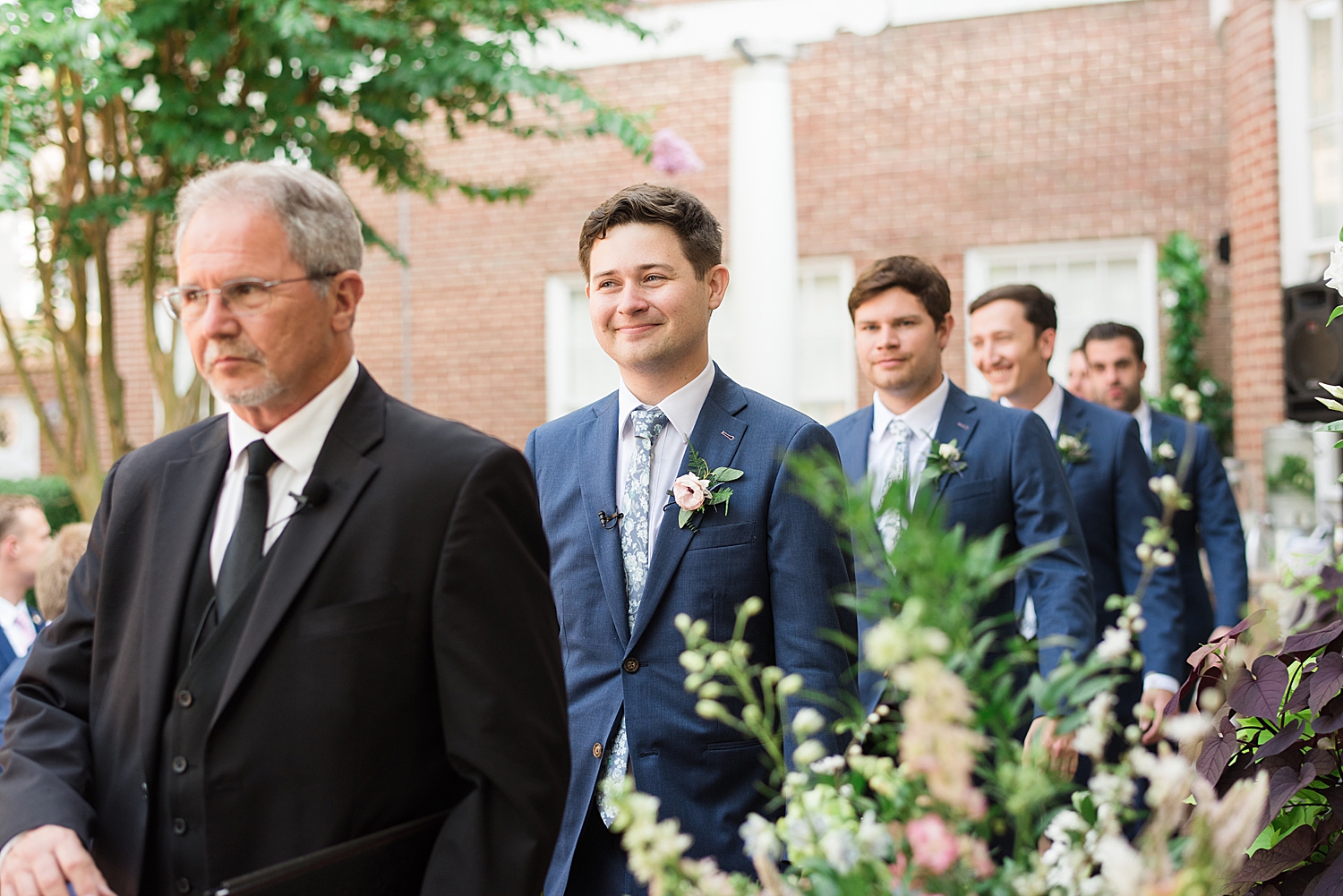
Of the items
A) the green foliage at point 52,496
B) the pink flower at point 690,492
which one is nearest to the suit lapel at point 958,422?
the pink flower at point 690,492

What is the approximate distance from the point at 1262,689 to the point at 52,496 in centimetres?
1127

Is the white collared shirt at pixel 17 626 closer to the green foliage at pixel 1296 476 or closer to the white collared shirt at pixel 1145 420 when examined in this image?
the white collared shirt at pixel 1145 420

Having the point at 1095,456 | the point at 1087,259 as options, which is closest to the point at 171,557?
the point at 1095,456

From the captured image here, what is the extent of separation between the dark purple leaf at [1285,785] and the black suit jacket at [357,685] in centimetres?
109

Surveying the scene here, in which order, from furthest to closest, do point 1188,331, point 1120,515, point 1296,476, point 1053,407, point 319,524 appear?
point 1188,331, point 1296,476, point 1053,407, point 1120,515, point 319,524

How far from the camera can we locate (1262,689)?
197 centimetres

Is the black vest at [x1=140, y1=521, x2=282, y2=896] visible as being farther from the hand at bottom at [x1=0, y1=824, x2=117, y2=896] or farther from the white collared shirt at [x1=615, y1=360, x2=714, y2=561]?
the white collared shirt at [x1=615, y1=360, x2=714, y2=561]

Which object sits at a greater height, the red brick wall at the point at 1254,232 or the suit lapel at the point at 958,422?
the red brick wall at the point at 1254,232

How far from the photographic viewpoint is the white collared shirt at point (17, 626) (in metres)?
4.44

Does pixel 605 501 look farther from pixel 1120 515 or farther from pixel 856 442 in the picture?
pixel 1120 515

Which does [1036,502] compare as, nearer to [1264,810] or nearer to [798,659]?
[798,659]

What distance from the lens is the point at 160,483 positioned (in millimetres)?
1905

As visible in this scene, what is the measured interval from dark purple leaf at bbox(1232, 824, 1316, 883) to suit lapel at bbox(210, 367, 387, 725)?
150 cm

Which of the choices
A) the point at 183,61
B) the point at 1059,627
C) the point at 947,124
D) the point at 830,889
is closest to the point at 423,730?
the point at 830,889
